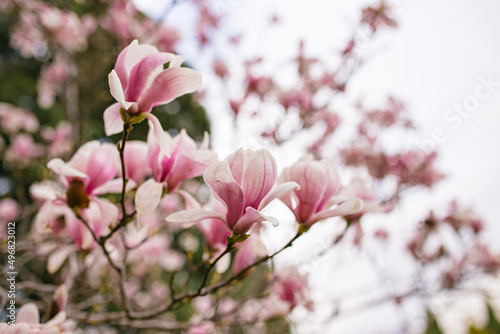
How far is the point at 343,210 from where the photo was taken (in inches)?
27.9

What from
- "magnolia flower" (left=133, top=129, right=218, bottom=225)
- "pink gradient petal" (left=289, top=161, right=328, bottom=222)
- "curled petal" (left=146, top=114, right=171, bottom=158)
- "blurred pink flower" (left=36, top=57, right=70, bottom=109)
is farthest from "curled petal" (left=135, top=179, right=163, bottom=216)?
"blurred pink flower" (left=36, top=57, right=70, bottom=109)

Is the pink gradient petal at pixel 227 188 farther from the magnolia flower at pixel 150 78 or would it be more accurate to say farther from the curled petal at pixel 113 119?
the curled petal at pixel 113 119

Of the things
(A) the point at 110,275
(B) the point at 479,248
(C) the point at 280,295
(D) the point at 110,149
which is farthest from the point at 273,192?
(B) the point at 479,248

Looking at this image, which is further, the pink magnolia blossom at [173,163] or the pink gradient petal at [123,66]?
the pink magnolia blossom at [173,163]

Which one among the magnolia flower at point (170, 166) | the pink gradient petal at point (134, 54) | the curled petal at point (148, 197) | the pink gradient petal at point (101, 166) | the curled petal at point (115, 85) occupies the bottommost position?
the pink gradient petal at point (101, 166)

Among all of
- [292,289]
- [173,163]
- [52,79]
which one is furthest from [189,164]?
[52,79]

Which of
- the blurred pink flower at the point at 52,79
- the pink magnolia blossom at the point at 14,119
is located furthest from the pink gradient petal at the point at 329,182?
the pink magnolia blossom at the point at 14,119

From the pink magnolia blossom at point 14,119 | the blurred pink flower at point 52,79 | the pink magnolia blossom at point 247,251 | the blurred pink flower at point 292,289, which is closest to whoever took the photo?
the pink magnolia blossom at point 247,251

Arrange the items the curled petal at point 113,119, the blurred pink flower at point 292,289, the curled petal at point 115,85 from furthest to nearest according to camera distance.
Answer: the blurred pink flower at point 292,289 < the curled petal at point 113,119 < the curled petal at point 115,85

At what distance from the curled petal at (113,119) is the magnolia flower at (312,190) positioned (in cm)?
39

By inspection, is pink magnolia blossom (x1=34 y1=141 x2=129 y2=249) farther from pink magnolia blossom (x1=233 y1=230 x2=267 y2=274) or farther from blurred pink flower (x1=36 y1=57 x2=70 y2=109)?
blurred pink flower (x1=36 y1=57 x2=70 y2=109)

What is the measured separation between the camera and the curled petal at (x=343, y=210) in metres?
0.69

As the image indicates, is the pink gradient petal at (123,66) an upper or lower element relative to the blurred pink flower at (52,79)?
upper

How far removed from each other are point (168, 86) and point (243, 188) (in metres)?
0.27
